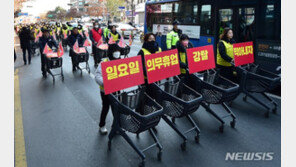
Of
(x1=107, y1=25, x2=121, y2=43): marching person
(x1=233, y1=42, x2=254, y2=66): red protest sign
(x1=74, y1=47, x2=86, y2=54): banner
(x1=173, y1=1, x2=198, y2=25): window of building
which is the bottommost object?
(x1=233, y1=42, x2=254, y2=66): red protest sign

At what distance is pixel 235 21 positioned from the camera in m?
8.45

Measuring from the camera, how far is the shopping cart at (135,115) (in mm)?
3541

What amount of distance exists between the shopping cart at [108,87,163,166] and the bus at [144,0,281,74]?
467 cm

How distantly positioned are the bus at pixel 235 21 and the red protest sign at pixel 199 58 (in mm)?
3030

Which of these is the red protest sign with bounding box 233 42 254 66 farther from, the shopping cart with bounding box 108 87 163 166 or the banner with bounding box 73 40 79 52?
the banner with bounding box 73 40 79 52

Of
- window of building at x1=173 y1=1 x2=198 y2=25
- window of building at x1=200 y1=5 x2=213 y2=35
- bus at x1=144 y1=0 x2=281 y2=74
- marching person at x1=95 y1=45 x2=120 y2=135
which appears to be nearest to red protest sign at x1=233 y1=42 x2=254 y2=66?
bus at x1=144 y1=0 x2=281 y2=74

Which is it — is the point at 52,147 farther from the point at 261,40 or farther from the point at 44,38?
the point at 261,40

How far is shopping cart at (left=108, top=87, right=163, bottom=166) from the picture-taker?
3541 mm

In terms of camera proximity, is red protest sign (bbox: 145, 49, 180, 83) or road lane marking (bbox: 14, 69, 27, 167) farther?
red protest sign (bbox: 145, 49, 180, 83)

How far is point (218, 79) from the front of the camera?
5.38 metres

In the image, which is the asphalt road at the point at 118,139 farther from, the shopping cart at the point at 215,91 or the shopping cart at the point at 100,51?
the shopping cart at the point at 100,51

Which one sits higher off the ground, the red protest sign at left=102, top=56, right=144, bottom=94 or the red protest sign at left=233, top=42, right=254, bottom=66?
the red protest sign at left=233, top=42, right=254, bottom=66

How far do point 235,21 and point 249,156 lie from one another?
5.78m

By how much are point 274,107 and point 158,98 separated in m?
3.08
